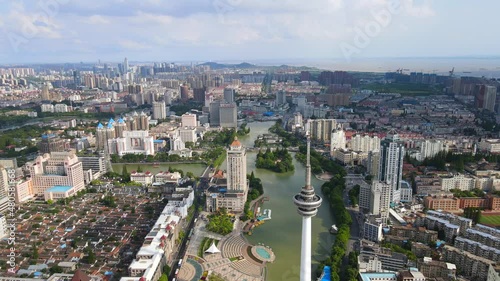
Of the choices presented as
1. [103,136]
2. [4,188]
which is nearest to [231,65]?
[103,136]

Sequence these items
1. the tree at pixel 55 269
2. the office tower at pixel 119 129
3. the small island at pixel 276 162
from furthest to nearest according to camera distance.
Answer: the office tower at pixel 119 129 < the small island at pixel 276 162 < the tree at pixel 55 269

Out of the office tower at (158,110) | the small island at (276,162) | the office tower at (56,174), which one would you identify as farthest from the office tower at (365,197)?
the office tower at (158,110)

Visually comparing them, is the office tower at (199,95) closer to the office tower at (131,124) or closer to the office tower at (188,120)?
the office tower at (188,120)

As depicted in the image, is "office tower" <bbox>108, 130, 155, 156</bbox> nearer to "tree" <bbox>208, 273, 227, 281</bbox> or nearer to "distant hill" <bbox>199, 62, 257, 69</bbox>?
"tree" <bbox>208, 273, 227, 281</bbox>

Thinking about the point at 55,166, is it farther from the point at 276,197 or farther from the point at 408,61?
the point at 408,61

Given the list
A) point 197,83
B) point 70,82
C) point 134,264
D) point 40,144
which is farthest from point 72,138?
point 70,82
